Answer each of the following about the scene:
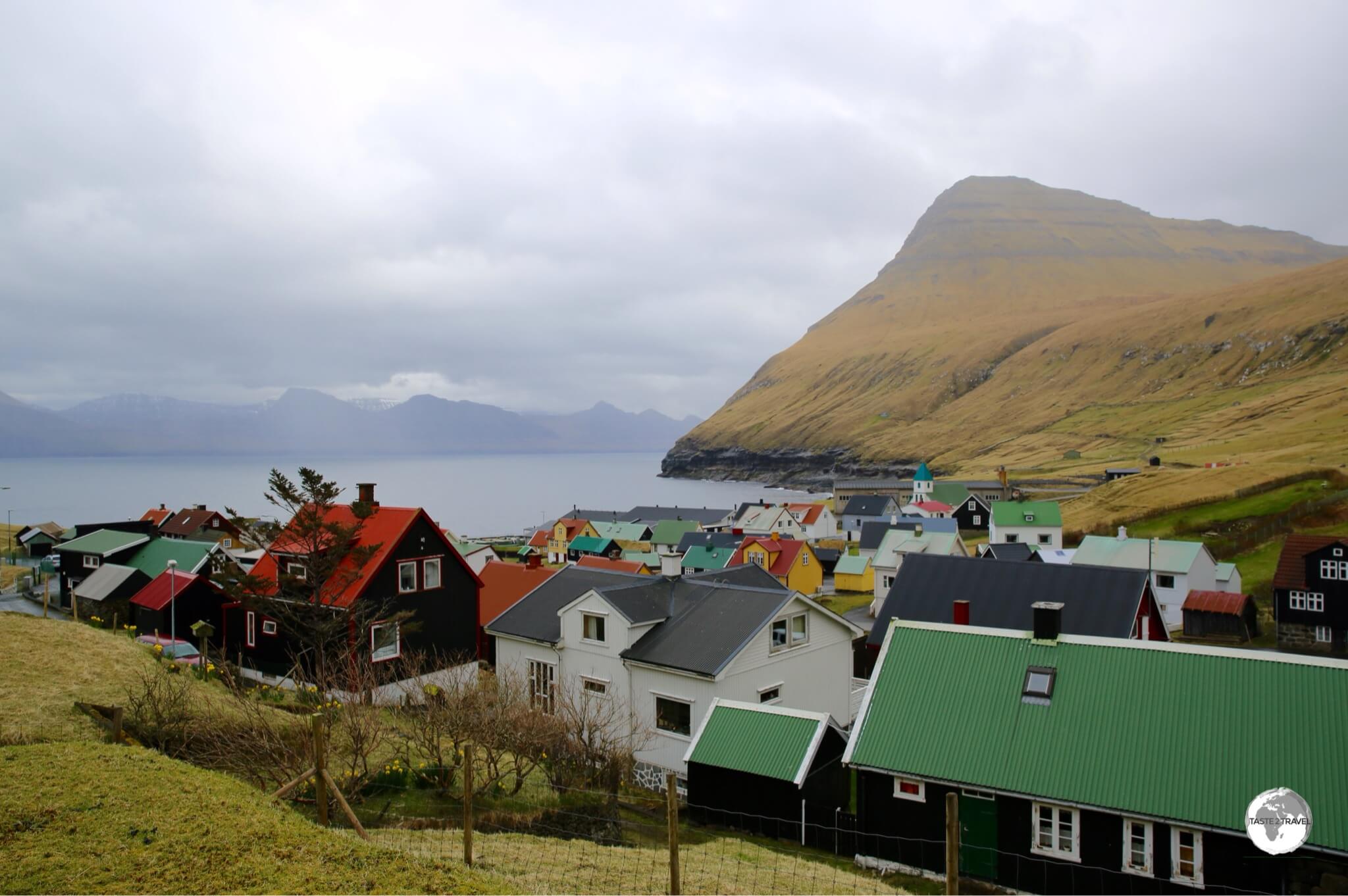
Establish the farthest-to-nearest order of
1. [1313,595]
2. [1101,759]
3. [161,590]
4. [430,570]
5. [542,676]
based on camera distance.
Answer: [1313,595] → [161,590] → [430,570] → [542,676] → [1101,759]

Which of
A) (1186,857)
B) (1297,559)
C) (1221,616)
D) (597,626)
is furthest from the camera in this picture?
(1221,616)

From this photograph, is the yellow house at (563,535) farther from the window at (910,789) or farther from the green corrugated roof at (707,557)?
the window at (910,789)

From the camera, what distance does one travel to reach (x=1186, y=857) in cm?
1533

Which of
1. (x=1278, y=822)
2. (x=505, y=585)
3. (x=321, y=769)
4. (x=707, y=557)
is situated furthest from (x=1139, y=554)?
(x=321, y=769)

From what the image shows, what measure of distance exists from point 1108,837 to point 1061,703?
2.64 m

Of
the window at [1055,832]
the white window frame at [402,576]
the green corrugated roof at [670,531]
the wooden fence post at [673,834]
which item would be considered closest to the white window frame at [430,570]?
the white window frame at [402,576]

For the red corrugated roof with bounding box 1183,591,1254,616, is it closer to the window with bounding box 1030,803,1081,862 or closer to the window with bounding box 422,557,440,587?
the window with bounding box 1030,803,1081,862

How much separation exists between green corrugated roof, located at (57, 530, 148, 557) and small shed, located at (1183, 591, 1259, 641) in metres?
61.2

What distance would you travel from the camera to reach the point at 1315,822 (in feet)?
47.1

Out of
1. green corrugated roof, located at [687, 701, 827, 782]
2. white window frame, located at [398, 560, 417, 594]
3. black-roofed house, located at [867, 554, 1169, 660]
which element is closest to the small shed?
black-roofed house, located at [867, 554, 1169, 660]

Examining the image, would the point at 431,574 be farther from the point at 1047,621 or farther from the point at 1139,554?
the point at 1139,554

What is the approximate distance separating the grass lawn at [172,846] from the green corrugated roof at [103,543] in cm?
4181

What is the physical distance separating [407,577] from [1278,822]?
91.0 ft

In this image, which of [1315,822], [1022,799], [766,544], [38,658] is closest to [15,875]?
[38,658]
